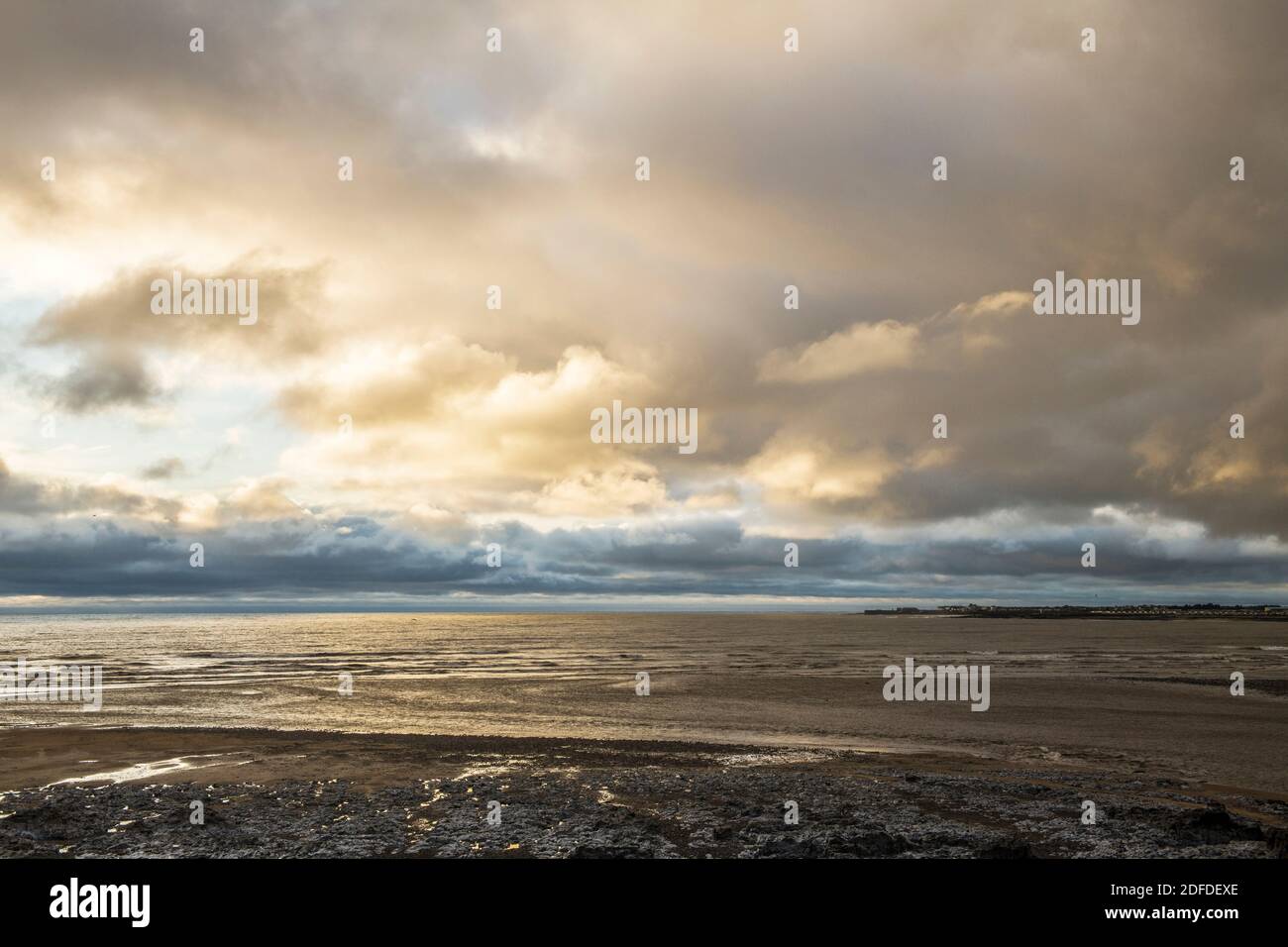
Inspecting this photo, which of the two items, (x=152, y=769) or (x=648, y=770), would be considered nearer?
(x=648, y=770)

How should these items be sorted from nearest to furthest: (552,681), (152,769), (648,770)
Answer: (648,770) < (152,769) < (552,681)

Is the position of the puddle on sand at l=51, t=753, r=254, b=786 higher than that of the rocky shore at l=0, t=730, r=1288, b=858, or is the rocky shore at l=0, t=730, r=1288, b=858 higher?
the rocky shore at l=0, t=730, r=1288, b=858

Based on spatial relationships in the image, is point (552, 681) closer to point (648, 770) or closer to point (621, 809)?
point (648, 770)

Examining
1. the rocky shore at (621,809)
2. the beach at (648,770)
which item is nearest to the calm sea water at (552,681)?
the beach at (648,770)

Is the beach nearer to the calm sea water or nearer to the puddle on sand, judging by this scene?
the puddle on sand

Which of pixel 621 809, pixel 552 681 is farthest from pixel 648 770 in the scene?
pixel 552 681

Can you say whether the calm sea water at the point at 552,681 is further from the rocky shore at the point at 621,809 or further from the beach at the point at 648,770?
the rocky shore at the point at 621,809

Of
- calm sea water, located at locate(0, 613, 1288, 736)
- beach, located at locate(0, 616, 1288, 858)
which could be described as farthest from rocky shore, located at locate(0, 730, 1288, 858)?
calm sea water, located at locate(0, 613, 1288, 736)

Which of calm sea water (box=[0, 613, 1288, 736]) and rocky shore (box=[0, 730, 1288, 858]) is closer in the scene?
rocky shore (box=[0, 730, 1288, 858])
